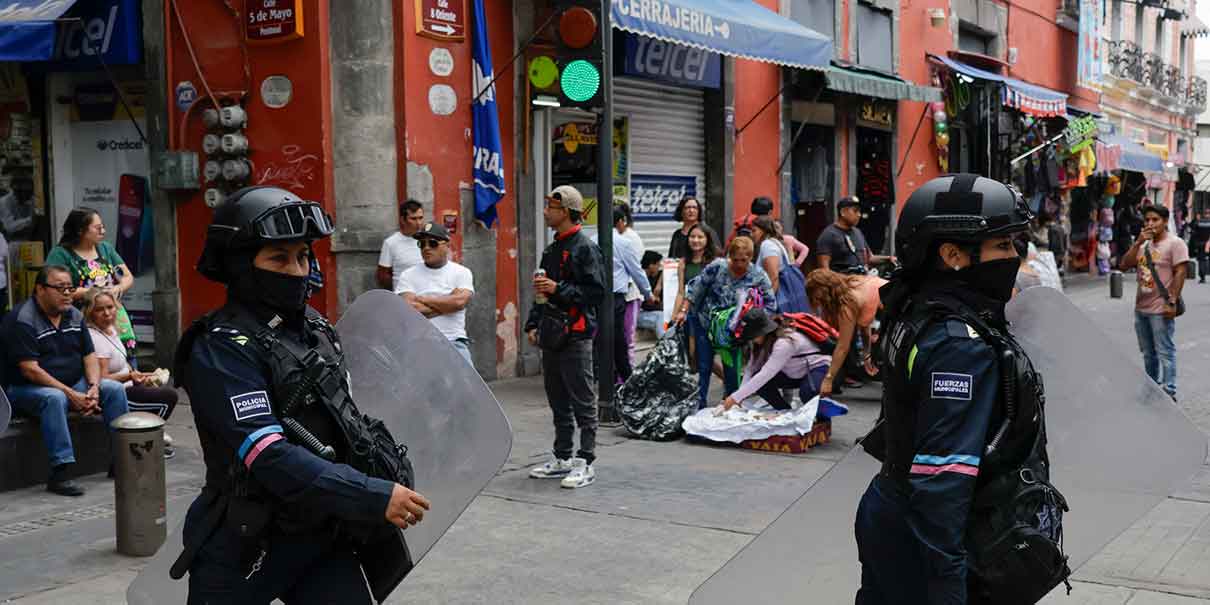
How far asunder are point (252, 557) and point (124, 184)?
939 centimetres

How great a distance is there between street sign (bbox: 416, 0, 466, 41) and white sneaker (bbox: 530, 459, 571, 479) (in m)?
4.62

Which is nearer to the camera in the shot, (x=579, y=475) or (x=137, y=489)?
(x=137, y=489)

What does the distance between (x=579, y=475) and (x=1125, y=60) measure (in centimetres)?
2879

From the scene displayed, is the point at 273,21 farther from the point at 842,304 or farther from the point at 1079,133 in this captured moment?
the point at 1079,133

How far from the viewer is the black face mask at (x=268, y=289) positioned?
3.07 metres

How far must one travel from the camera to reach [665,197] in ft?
48.6

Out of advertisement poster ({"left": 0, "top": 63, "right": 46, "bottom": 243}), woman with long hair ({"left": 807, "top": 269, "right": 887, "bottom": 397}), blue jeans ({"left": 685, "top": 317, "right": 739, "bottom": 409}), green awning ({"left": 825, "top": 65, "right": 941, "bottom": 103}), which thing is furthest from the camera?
green awning ({"left": 825, "top": 65, "right": 941, "bottom": 103})

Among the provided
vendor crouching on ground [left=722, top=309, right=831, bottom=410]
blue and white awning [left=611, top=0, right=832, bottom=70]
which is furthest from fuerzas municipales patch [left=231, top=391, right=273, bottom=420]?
blue and white awning [left=611, top=0, right=832, bottom=70]

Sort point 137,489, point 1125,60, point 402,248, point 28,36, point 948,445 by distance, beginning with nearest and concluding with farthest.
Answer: point 948,445 < point 137,489 < point 402,248 < point 28,36 < point 1125,60

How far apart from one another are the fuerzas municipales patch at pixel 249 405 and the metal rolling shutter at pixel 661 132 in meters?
10.9

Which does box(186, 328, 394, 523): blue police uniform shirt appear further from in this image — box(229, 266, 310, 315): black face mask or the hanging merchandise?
the hanging merchandise

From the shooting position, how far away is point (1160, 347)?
10.3 metres

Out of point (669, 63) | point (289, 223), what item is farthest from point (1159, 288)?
point (289, 223)

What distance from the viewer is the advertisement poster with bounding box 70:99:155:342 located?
452 inches
